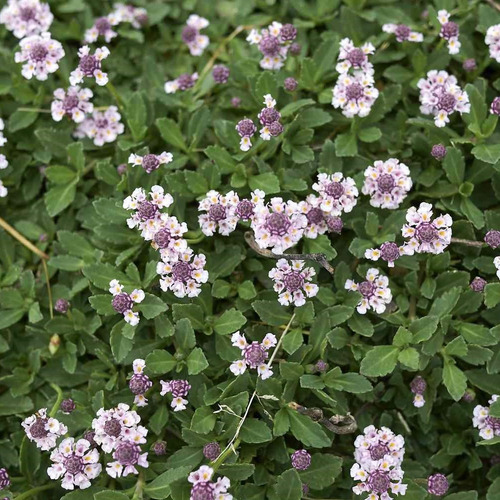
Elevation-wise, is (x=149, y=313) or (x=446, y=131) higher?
(x=446, y=131)

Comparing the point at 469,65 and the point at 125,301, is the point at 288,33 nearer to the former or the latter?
the point at 469,65

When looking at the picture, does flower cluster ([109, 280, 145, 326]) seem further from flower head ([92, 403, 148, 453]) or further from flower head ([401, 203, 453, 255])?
flower head ([401, 203, 453, 255])

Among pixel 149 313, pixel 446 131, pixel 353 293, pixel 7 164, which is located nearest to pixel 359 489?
pixel 353 293

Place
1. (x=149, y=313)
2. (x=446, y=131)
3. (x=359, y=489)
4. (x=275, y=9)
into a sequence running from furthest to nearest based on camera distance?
(x=275, y=9) < (x=446, y=131) < (x=149, y=313) < (x=359, y=489)

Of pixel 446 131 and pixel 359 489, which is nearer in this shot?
pixel 359 489

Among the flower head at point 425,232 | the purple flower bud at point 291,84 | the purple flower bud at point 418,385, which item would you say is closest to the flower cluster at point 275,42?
the purple flower bud at point 291,84

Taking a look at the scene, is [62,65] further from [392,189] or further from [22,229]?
[392,189]

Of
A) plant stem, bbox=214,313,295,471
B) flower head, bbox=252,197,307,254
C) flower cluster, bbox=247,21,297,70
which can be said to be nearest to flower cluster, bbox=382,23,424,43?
flower cluster, bbox=247,21,297,70

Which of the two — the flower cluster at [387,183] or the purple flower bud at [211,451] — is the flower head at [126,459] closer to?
the purple flower bud at [211,451]

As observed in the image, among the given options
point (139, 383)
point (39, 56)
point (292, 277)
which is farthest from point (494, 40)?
point (139, 383)
